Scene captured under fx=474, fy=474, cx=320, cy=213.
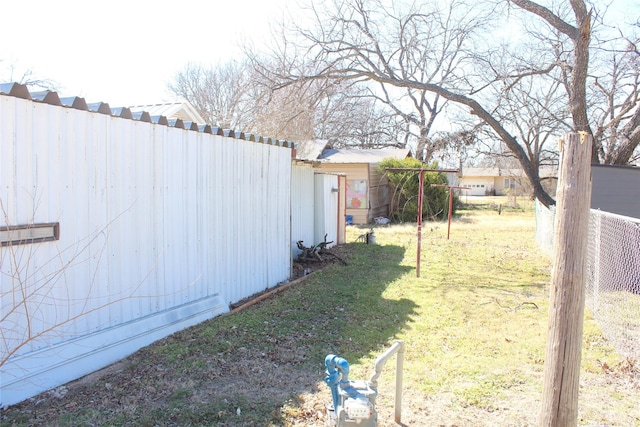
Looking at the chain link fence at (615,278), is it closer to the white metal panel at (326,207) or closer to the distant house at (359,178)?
the white metal panel at (326,207)

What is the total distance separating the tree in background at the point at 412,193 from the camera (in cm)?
2100

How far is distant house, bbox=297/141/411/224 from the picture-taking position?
66.9 ft

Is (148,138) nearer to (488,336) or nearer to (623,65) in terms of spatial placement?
(488,336)

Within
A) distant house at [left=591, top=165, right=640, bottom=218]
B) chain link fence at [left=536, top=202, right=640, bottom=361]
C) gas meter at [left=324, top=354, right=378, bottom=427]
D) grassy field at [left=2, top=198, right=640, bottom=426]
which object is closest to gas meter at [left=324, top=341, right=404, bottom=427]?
gas meter at [left=324, top=354, right=378, bottom=427]

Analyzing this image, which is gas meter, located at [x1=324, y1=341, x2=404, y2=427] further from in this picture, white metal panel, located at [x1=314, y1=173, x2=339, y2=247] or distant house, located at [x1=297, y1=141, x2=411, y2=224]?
distant house, located at [x1=297, y1=141, x2=411, y2=224]

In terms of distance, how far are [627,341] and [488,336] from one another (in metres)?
1.39

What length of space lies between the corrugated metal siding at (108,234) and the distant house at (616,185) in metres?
6.77

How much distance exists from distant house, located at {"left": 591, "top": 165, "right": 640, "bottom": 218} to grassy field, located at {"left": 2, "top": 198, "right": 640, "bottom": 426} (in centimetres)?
253

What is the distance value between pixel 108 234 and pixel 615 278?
22.9 ft

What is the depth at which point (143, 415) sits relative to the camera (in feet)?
11.1

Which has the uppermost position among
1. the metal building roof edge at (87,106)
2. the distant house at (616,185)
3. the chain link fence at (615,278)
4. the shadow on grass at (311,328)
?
the metal building roof edge at (87,106)

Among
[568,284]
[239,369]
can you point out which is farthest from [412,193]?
[568,284]

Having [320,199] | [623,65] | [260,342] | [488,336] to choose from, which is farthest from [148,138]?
[623,65]

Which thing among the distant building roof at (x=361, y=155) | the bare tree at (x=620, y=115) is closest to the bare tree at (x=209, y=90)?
the distant building roof at (x=361, y=155)
